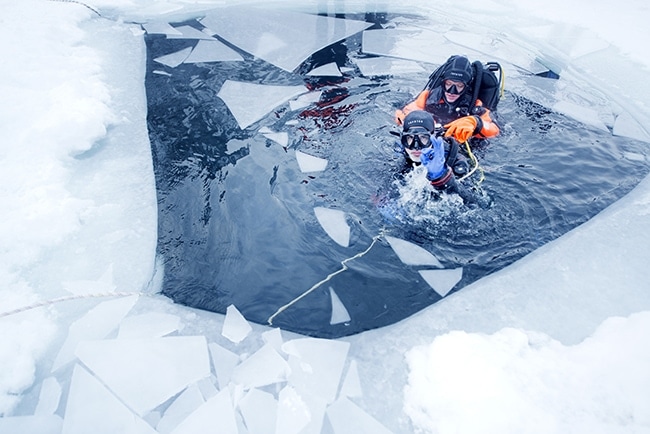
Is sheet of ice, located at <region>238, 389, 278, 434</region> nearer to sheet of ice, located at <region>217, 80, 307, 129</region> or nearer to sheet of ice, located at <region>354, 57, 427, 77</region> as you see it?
sheet of ice, located at <region>217, 80, 307, 129</region>

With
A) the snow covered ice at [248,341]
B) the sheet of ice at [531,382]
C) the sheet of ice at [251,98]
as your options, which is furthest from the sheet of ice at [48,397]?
the sheet of ice at [251,98]

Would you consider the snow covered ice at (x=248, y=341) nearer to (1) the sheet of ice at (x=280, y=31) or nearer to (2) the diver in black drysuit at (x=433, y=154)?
(2) the diver in black drysuit at (x=433, y=154)

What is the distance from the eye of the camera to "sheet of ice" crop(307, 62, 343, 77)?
13.9 ft

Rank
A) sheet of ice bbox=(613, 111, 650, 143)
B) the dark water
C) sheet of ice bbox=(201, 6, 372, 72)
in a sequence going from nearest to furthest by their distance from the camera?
the dark water, sheet of ice bbox=(613, 111, 650, 143), sheet of ice bbox=(201, 6, 372, 72)

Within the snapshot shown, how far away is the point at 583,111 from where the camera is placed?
145 inches

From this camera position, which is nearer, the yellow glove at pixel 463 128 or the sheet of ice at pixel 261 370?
the sheet of ice at pixel 261 370

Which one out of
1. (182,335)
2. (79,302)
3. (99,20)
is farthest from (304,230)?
(99,20)

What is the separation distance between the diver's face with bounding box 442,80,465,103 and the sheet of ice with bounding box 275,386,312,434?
9.01 ft

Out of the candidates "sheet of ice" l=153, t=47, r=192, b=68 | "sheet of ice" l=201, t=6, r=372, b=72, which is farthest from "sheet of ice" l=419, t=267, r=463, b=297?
"sheet of ice" l=153, t=47, r=192, b=68

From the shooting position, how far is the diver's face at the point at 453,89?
3311 millimetres

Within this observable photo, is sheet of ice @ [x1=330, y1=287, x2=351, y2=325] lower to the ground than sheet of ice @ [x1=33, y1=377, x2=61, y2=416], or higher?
higher

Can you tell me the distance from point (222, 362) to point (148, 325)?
419 millimetres

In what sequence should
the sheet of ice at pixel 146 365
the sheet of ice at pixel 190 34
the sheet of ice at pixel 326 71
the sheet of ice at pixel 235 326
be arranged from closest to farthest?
1. the sheet of ice at pixel 146 365
2. the sheet of ice at pixel 235 326
3. the sheet of ice at pixel 326 71
4. the sheet of ice at pixel 190 34

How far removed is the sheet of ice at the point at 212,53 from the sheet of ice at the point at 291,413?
12.7 ft
